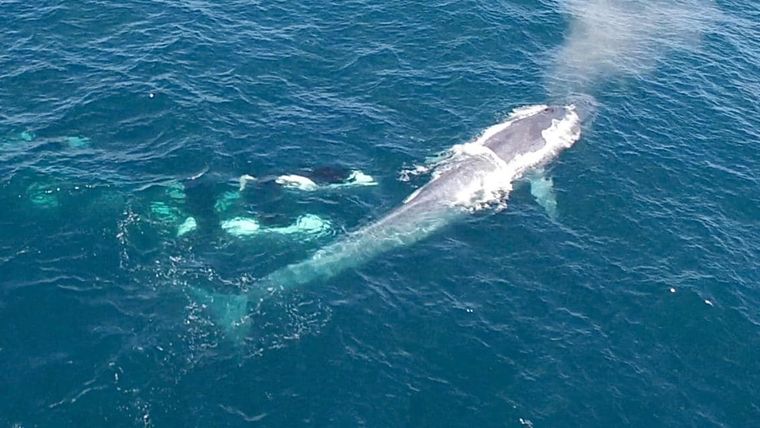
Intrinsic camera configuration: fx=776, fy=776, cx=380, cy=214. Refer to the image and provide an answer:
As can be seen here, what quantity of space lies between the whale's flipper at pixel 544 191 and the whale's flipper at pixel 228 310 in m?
33.6

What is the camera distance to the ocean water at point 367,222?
61.9 metres

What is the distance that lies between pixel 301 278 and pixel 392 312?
8983mm

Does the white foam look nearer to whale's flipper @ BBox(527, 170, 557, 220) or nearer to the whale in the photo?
the whale

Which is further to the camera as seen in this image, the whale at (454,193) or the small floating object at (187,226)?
the small floating object at (187,226)

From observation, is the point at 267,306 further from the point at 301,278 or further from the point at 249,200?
the point at 249,200

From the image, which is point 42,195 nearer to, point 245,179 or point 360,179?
point 245,179

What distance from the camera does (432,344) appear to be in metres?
66.1

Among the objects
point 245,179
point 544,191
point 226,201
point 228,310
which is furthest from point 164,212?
point 544,191

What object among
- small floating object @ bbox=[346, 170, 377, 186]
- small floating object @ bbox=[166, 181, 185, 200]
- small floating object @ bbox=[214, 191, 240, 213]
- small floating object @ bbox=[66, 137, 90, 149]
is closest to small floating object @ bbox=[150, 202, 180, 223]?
small floating object @ bbox=[166, 181, 185, 200]

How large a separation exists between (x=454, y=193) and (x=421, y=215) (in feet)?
18.7

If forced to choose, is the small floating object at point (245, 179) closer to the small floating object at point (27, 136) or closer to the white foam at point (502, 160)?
the white foam at point (502, 160)

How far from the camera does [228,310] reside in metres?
66.8

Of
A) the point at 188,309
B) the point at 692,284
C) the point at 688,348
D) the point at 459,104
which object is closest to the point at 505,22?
the point at 459,104

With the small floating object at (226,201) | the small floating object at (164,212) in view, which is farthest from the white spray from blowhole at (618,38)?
the small floating object at (164,212)
